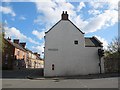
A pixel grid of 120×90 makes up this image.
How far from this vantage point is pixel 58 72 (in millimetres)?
42031

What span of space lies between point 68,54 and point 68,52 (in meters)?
0.36

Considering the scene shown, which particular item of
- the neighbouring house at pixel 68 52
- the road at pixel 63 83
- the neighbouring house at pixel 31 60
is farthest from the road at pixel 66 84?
the neighbouring house at pixel 31 60

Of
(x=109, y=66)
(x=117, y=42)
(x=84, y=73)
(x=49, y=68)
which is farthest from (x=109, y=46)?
(x=49, y=68)

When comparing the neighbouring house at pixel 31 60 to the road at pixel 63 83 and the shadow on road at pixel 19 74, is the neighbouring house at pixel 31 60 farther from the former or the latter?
the road at pixel 63 83

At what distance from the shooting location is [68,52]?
42750 mm

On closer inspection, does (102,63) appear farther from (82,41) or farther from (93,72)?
(82,41)

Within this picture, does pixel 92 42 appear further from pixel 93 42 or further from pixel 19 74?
pixel 19 74

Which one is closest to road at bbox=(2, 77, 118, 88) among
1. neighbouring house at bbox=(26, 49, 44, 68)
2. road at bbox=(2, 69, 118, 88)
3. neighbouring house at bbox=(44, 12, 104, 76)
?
road at bbox=(2, 69, 118, 88)

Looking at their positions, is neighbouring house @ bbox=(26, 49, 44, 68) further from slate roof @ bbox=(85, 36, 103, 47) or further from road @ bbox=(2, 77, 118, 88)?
road @ bbox=(2, 77, 118, 88)

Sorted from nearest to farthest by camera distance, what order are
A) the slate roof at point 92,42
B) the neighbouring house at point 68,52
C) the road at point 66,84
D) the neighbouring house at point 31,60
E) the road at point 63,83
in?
the road at point 66,84 < the road at point 63,83 < the neighbouring house at point 68,52 < the slate roof at point 92,42 < the neighbouring house at point 31,60

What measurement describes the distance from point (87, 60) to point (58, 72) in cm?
571

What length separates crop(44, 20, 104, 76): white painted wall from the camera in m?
42.0

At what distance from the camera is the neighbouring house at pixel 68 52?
42.0 m

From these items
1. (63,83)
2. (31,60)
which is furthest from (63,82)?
(31,60)
